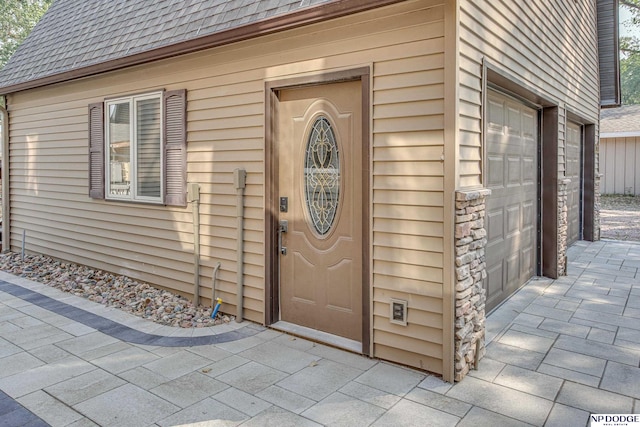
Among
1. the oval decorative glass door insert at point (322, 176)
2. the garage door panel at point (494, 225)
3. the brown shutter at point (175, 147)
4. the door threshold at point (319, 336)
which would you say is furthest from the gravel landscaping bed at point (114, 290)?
the garage door panel at point (494, 225)

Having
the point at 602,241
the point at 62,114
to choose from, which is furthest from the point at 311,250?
the point at 602,241

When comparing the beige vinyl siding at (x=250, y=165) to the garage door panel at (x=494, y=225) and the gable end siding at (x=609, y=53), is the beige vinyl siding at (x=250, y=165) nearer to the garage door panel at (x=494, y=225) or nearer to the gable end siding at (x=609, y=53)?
the garage door panel at (x=494, y=225)

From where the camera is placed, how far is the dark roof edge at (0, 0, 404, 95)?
334cm

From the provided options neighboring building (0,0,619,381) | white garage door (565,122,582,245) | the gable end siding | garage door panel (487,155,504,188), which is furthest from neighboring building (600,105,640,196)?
garage door panel (487,155,504,188)

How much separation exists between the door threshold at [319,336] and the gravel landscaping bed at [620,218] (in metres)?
7.81

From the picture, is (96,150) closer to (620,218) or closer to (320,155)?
(320,155)

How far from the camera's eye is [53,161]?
6699 millimetres

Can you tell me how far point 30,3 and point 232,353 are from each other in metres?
22.7

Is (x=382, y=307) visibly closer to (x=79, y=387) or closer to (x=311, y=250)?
(x=311, y=250)

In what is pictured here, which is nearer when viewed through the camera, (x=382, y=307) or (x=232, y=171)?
(x=382, y=307)

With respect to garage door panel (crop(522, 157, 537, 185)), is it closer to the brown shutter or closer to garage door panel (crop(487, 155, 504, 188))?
garage door panel (crop(487, 155, 504, 188))

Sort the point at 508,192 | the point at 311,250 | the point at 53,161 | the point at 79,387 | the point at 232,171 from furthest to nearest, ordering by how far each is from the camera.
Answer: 1. the point at 53,161
2. the point at 508,192
3. the point at 232,171
4. the point at 311,250
5. the point at 79,387

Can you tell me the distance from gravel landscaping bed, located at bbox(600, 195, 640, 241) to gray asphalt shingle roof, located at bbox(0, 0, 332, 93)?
853 cm

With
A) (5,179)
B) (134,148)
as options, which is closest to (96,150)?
(134,148)
